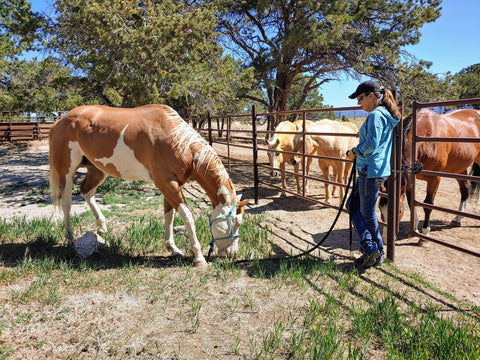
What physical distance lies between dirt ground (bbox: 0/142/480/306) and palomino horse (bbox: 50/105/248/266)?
39.1 inches

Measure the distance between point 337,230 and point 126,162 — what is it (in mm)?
3047

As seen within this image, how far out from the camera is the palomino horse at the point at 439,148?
398 centimetres

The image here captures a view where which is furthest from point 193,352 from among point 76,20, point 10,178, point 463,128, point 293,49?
point 293,49

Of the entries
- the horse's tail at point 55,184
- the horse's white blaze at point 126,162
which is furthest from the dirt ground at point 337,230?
the horse's white blaze at point 126,162

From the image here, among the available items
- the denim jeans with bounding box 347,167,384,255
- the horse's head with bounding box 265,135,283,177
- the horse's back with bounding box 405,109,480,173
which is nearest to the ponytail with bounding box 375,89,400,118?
the denim jeans with bounding box 347,167,384,255

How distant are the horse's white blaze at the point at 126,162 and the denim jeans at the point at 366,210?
85.6 inches

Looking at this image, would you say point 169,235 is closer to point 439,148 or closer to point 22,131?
point 439,148

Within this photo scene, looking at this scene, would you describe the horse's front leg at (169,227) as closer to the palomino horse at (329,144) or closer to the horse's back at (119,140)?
the horse's back at (119,140)

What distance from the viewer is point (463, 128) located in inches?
176

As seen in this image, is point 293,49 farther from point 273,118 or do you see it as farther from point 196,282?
point 196,282

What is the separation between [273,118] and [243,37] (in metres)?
3.30

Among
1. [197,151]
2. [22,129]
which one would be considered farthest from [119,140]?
[22,129]

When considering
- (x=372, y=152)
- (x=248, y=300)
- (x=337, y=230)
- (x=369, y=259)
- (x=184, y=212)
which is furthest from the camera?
(x=337, y=230)

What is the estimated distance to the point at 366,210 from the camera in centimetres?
296
